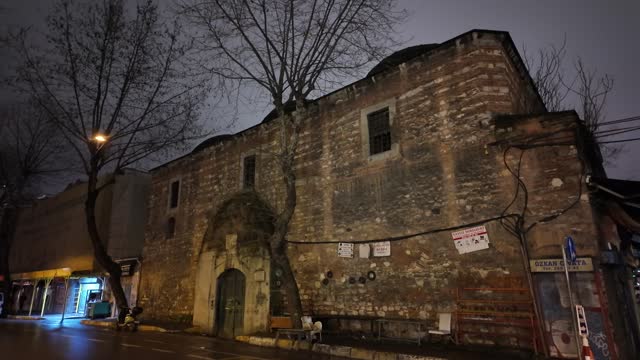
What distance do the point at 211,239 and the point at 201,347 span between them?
5.52m

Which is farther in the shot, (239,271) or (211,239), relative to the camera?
(211,239)

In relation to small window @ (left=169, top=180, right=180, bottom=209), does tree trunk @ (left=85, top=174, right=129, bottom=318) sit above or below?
below

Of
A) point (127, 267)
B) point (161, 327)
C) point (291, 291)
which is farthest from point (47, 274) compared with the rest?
point (291, 291)

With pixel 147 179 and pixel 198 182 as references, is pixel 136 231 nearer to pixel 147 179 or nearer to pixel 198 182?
pixel 147 179

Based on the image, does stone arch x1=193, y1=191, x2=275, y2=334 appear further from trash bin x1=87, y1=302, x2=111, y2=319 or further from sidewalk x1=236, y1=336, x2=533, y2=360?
trash bin x1=87, y1=302, x2=111, y2=319

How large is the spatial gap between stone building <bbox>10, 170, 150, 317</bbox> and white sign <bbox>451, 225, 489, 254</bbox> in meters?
15.7

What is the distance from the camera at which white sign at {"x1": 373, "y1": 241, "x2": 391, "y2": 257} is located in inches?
403

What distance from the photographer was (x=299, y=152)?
43.5 feet

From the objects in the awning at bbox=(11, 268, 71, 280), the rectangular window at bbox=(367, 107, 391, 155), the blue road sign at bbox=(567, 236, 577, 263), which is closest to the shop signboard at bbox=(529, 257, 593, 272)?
the blue road sign at bbox=(567, 236, 577, 263)

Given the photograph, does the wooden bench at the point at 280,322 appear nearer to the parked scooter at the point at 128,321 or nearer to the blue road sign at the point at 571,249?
the parked scooter at the point at 128,321

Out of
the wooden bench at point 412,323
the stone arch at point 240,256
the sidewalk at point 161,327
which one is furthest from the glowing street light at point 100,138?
the wooden bench at point 412,323

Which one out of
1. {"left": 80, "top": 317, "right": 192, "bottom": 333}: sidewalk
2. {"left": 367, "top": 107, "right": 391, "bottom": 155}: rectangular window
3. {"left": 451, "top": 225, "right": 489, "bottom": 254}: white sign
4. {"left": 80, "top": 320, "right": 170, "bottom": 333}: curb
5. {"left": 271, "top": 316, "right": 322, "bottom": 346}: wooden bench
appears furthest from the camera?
{"left": 80, "top": 320, "right": 170, "bottom": 333}: curb

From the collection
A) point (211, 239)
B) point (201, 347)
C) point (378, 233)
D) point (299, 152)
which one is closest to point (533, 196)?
point (378, 233)

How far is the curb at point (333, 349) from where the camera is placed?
793cm
